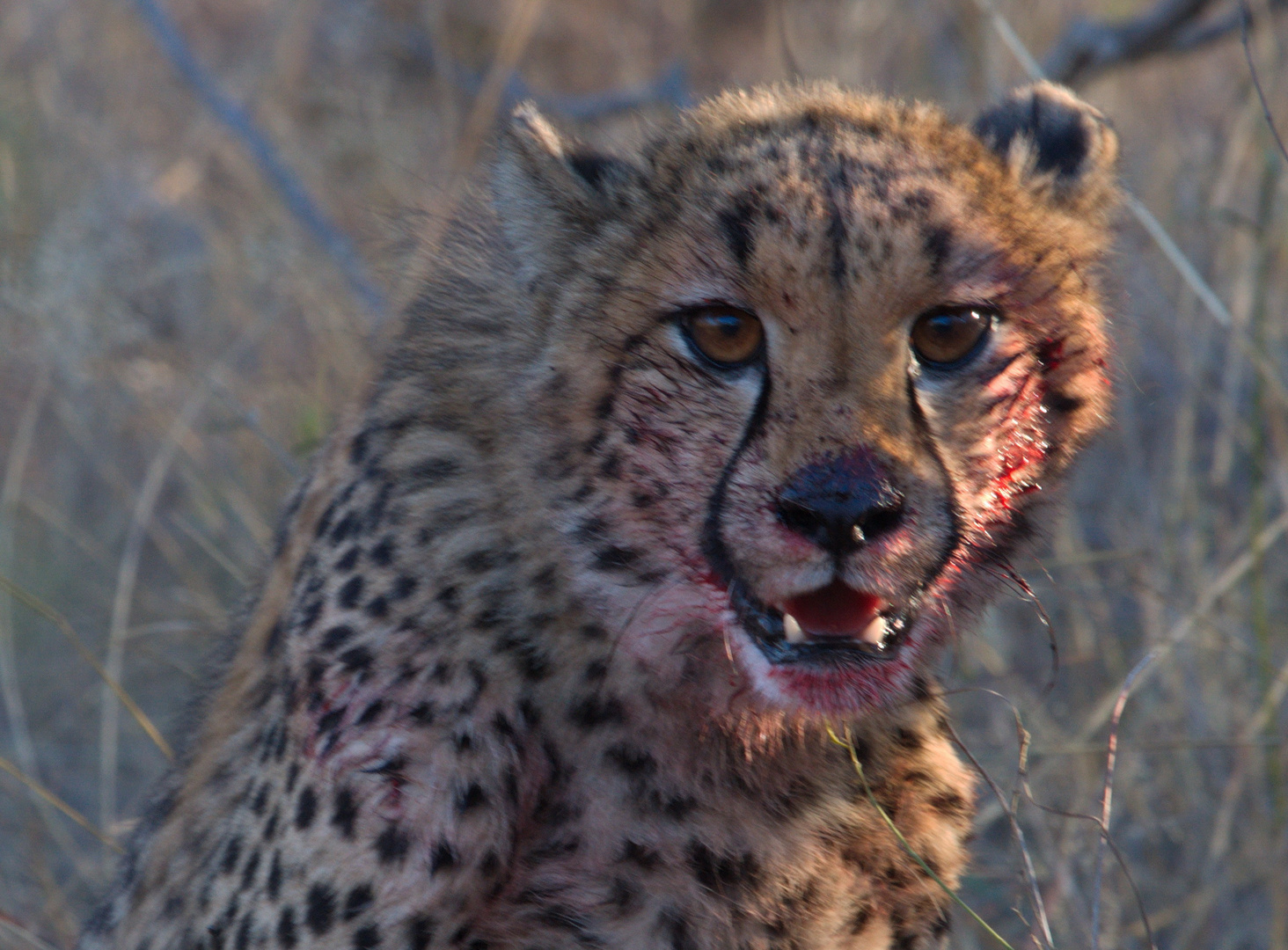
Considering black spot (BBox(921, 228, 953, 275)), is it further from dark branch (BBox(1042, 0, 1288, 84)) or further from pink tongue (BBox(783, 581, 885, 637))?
dark branch (BBox(1042, 0, 1288, 84))

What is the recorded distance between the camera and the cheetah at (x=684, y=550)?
153 cm

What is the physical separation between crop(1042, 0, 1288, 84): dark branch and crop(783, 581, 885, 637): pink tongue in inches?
107

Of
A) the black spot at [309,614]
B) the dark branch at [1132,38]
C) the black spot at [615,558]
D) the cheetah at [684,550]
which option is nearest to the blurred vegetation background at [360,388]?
the dark branch at [1132,38]

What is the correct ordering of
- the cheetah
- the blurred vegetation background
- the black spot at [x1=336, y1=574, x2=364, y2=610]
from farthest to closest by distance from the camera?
the blurred vegetation background < the black spot at [x1=336, y1=574, x2=364, y2=610] < the cheetah

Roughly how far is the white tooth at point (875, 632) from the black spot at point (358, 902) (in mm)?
615

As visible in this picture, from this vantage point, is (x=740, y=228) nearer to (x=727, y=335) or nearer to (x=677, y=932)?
(x=727, y=335)

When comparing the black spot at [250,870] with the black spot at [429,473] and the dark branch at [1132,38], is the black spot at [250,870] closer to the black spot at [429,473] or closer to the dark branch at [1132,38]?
the black spot at [429,473]

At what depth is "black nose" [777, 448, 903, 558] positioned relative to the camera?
1.42 m

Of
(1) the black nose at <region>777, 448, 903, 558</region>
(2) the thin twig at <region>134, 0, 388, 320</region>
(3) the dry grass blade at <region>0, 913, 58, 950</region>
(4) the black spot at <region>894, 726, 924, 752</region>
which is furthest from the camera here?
(2) the thin twig at <region>134, 0, 388, 320</region>

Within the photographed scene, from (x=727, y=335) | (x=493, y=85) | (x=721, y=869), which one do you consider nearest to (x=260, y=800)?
(x=721, y=869)

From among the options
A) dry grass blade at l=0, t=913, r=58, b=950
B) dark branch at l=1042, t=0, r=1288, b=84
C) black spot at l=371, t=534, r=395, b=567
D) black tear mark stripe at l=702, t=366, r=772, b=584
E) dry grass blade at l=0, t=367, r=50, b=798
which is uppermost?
dark branch at l=1042, t=0, r=1288, b=84

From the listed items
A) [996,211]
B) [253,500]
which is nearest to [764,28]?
[253,500]

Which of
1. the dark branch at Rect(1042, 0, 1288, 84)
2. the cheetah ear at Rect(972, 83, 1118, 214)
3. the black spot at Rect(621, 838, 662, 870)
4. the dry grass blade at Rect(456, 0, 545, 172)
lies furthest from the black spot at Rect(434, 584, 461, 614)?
the dark branch at Rect(1042, 0, 1288, 84)

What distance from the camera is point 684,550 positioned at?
1593 mm
